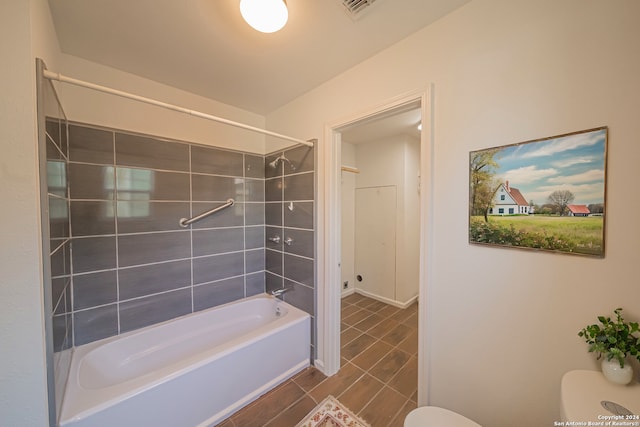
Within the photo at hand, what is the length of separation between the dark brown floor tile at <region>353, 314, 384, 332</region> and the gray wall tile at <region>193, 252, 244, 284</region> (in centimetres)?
155

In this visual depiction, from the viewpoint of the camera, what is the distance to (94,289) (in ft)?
5.32

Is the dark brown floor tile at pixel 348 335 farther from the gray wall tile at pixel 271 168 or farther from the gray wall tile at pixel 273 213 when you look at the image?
the gray wall tile at pixel 271 168

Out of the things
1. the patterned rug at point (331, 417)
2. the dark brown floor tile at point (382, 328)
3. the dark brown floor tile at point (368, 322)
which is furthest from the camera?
the dark brown floor tile at point (368, 322)

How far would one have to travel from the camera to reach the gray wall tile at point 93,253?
61.4 inches

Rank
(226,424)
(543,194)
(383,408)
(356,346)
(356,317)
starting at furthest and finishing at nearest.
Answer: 1. (356,317)
2. (356,346)
3. (383,408)
4. (226,424)
5. (543,194)

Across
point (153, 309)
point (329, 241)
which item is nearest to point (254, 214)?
point (329, 241)

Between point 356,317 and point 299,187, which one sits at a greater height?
point 299,187

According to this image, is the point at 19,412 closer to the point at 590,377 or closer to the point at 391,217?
the point at 590,377

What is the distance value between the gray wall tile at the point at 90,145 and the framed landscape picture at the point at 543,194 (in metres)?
2.46

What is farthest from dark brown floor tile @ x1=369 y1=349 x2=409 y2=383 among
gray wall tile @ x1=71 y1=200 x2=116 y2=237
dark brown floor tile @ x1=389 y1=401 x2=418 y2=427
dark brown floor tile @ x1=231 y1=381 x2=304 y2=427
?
gray wall tile @ x1=71 y1=200 x2=116 y2=237

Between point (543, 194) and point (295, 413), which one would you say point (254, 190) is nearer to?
point (295, 413)

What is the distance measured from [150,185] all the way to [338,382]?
7.47 feet

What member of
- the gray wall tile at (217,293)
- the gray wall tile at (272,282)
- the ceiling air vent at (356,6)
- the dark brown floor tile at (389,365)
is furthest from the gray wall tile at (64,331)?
the ceiling air vent at (356,6)

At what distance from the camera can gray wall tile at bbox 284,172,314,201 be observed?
1.98 metres
